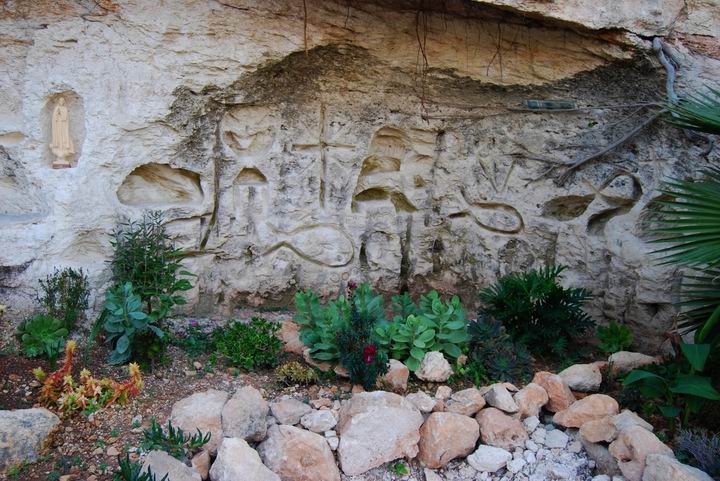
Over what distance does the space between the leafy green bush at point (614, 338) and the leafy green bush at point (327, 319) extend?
68.3 inches

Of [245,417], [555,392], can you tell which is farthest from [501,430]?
[245,417]

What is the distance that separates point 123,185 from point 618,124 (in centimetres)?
389

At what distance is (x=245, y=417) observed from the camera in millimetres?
4309

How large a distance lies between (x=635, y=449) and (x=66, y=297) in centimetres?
377

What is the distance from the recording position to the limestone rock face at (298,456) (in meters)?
4.24

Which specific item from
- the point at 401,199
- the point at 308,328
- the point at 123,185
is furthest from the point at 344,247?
the point at 123,185

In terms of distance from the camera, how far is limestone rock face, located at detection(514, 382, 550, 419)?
4824mm

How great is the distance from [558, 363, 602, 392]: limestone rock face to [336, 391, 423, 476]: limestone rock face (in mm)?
1169

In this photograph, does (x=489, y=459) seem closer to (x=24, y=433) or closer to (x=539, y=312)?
(x=539, y=312)

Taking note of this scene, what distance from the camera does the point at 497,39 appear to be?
603cm

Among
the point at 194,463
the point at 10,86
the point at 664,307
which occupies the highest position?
the point at 10,86

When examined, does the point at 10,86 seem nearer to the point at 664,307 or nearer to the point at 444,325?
the point at 444,325

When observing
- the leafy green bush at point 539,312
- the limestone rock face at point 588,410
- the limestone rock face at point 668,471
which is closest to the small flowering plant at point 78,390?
the leafy green bush at point 539,312

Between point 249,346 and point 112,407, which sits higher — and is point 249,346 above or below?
above
